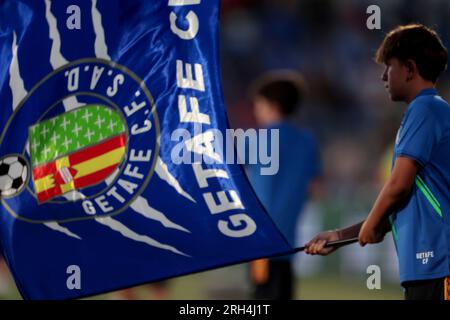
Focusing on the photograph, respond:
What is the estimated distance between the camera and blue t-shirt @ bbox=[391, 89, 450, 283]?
3.44 meters

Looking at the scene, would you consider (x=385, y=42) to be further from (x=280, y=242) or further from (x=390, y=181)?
(x=280, y=242)

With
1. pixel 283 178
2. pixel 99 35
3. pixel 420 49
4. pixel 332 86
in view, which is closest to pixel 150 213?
pixel 99 35

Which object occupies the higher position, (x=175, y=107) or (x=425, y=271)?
(x=175, y=107)

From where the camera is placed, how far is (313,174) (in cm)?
669

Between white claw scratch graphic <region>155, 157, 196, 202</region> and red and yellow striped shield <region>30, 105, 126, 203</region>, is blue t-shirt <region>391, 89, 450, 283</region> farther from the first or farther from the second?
red and yellow striped shield <region>30, 105, 126, 203</region>

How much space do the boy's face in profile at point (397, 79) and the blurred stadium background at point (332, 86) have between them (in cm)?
660

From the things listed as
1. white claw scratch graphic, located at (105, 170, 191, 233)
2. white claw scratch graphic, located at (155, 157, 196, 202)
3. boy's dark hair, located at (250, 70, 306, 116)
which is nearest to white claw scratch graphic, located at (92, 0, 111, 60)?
white claw scratch graphic, located at (155, 157, 196, 202)

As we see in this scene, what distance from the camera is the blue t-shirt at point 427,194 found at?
3441 millimetres

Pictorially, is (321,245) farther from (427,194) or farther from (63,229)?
(63,229)

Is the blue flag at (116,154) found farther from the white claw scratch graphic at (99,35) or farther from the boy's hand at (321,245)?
the boy's hand at (321,245)

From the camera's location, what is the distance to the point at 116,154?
3756 mm

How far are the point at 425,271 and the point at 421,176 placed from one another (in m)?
0.32
